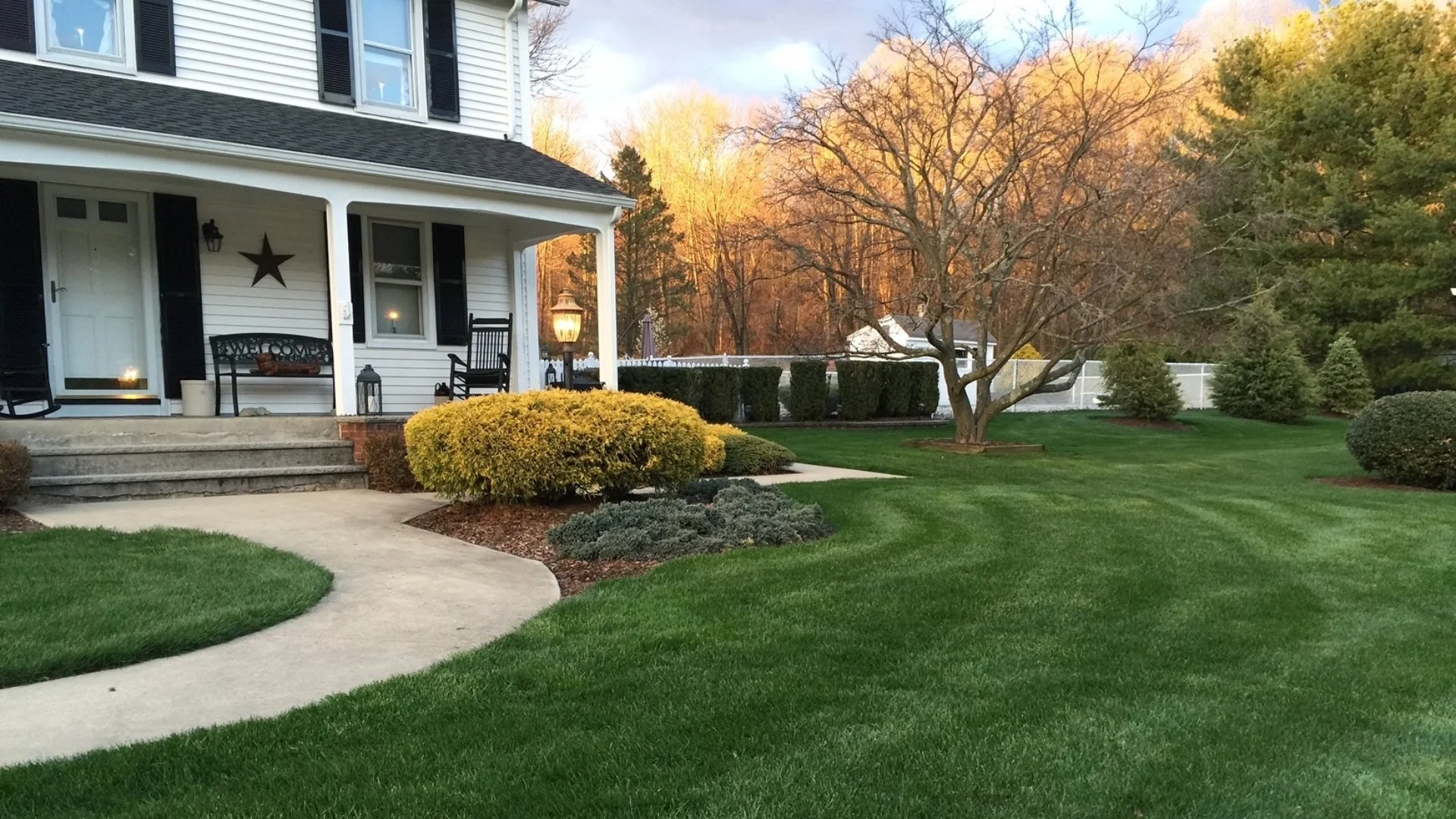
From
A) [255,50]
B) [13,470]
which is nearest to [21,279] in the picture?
[13,470]

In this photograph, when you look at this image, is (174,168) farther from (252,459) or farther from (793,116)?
(793,116)

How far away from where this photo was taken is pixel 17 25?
323 inches

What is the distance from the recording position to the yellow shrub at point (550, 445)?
6.14m

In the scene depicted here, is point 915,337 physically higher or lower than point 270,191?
Answer: lower

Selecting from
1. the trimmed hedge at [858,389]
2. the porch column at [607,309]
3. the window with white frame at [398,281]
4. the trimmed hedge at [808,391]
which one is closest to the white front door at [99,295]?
the window with white frame at [398,281]

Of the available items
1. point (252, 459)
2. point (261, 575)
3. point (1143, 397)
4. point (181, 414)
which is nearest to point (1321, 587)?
point (261, 575)

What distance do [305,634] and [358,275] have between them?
6809mm

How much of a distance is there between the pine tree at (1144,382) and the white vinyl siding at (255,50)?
15164mm

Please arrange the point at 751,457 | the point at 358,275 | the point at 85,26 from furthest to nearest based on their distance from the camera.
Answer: the point at 358,275, the point at 751,457, the point at 85,26

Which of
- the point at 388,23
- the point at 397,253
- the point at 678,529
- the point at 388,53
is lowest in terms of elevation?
the point at 678,529

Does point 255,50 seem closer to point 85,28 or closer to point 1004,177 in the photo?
point 85,28

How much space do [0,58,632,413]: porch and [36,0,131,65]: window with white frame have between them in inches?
17.1

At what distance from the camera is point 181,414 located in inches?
342

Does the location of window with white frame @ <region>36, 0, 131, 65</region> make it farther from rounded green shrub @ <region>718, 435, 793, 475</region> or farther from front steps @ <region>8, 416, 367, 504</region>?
rounded green shrub @ <region>718, 435, 793, 475</region>
